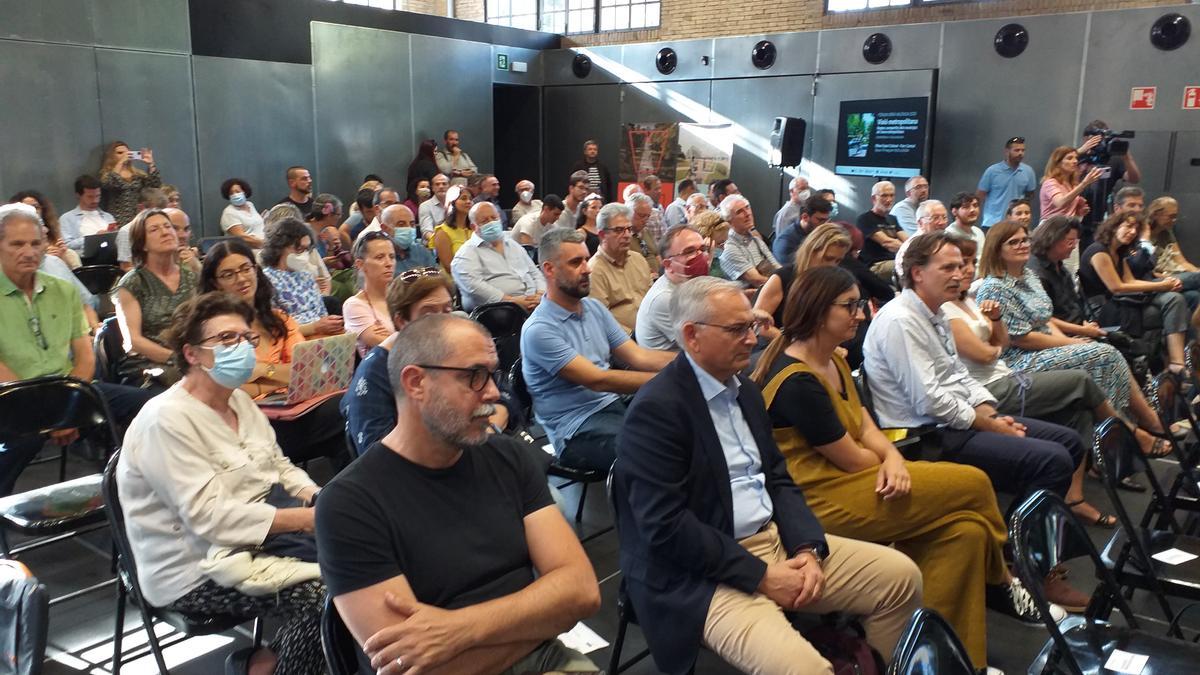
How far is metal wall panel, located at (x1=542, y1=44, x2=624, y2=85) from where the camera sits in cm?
1381

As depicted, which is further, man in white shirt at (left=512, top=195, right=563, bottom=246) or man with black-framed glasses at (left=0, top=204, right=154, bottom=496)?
man in white shirt at (left=512, top=195, right=563, bottom=246)

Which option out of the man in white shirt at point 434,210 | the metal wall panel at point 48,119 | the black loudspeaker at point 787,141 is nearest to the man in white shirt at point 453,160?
the man in white shirt at point 434,210

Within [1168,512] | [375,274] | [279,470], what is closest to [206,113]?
[375,274]

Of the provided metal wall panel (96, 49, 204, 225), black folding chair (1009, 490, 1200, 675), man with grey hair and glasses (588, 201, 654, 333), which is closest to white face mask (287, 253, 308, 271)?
man with grey hair and glasses (588, 201, 654, 333)

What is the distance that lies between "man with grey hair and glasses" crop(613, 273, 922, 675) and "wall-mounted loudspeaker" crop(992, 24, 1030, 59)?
9567 mm

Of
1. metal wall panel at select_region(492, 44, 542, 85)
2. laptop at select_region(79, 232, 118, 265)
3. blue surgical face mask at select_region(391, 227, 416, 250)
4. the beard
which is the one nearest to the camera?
the beard

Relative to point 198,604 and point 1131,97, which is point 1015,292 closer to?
point 198,604

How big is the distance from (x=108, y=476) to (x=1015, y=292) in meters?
4.14

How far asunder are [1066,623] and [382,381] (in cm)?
212

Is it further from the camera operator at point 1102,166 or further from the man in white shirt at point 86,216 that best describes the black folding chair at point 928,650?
the man in white shirt at point 86,216

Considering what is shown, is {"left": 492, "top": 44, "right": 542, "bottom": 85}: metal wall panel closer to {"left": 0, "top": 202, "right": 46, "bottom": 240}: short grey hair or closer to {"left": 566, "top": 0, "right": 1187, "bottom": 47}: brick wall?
{"left": 566, "top": 0, "right": 1187, "bottom": 47}: brick wall

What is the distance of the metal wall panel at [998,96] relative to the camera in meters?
10.1

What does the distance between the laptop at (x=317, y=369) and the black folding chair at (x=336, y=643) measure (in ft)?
6.26

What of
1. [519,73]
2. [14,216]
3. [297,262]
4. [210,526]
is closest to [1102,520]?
[210,526]
